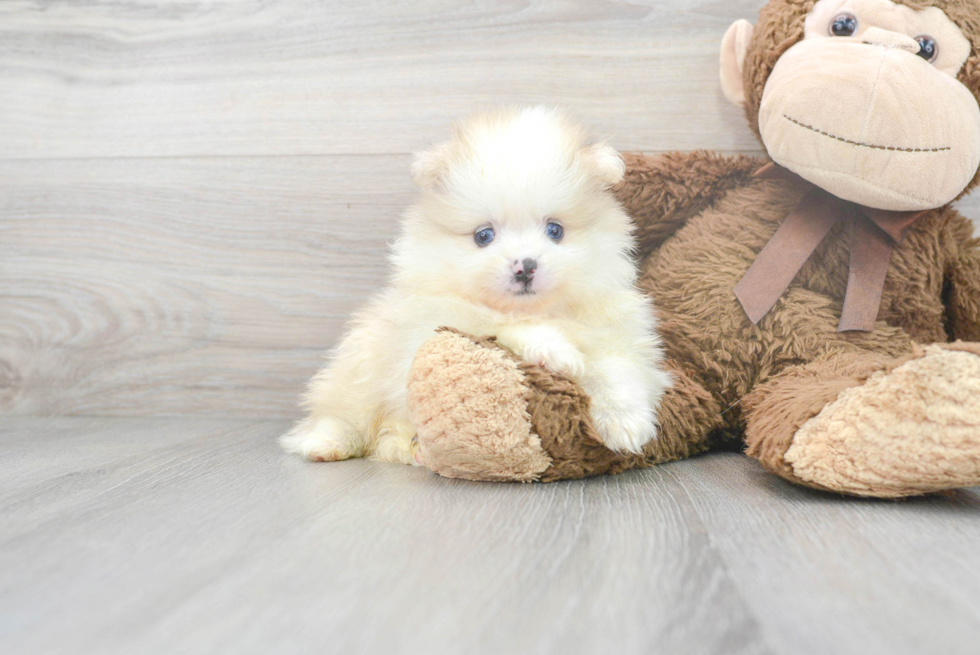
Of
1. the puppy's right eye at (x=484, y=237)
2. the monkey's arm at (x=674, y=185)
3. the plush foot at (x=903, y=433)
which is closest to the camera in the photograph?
the plush foot at (x=903, y=433)

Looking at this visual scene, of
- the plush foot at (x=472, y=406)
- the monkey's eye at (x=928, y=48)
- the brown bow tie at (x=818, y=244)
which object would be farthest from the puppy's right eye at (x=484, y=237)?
the monkey's eye at (x=928, y=48)

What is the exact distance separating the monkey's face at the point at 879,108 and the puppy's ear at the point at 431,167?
0.42 meters

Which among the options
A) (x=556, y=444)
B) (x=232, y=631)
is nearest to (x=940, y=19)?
(x=556, y=444)

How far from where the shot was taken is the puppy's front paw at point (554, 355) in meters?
0.78

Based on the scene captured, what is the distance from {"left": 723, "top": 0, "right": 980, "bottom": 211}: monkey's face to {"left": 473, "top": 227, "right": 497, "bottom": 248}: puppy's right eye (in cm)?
38

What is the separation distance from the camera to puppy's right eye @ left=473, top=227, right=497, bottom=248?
2.85ft

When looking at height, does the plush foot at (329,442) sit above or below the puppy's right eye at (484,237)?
below

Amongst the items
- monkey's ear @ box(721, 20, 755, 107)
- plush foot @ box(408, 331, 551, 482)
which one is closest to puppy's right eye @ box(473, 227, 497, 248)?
plush foot @ box(408, 331, 551, 482)

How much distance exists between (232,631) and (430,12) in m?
1.06

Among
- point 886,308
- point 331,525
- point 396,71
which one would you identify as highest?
point 396,71

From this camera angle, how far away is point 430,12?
1.23 metres

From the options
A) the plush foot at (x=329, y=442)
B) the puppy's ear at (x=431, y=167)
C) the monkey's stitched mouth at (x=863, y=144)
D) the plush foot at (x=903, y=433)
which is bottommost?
the plush foot at (x=329, y=442)

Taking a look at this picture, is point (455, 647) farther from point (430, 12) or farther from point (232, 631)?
point (430, 12)

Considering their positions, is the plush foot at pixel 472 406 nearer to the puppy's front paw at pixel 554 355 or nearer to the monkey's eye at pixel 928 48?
the puppy's front paw at pixel 554 355
